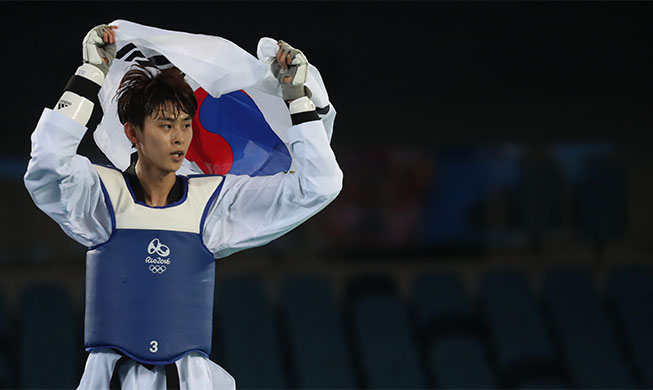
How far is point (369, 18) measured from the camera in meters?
6.52

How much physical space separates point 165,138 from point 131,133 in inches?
4.2

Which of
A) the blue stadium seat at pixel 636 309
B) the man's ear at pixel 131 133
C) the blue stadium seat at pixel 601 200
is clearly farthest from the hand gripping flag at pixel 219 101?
the blue stadium seat at pixel 601 200

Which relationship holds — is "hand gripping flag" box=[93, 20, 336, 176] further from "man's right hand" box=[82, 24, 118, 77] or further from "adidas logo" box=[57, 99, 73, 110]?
"adidas logo" box=[57, 99, 73, 110]

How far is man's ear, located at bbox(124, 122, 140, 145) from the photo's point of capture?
6.50 feet

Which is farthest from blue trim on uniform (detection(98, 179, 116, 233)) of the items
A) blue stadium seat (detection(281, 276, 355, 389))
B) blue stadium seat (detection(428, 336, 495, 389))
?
blue stadium seat (detection(428, 336, 495, 389))

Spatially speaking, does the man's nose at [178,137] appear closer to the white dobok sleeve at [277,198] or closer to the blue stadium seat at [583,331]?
the white dobok sleeve at [277,198]

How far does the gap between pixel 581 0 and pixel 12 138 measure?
4512 mm

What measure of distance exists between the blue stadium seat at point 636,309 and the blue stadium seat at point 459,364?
1127 millimetres

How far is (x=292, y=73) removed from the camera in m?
1.92

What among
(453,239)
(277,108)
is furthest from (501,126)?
(277,108)

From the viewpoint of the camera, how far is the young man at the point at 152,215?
1.85 metres

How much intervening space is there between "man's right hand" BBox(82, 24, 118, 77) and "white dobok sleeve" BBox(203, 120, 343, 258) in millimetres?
412

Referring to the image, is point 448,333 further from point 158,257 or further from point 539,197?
point 158,257

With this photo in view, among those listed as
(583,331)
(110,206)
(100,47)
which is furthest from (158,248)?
(583,331)
